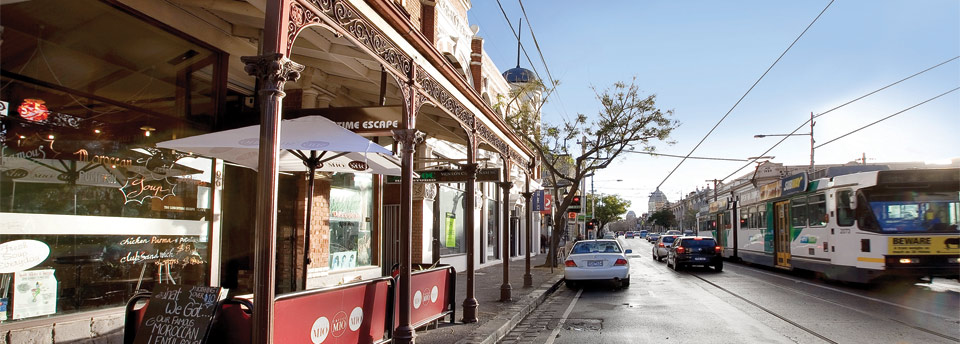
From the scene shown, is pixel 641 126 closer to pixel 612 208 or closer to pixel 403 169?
pixel 403 169

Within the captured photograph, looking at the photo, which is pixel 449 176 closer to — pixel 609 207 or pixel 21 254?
pixel 21 254

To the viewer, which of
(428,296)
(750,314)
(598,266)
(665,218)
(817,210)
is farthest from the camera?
(665,218)

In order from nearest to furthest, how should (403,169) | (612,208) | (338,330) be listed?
1. (338,330)
2. (403,169)
3. (612,208)

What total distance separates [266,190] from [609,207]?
304 feet

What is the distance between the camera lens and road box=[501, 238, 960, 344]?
838 cm

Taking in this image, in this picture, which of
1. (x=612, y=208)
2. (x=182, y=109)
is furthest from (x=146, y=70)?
(x=612, y=208)

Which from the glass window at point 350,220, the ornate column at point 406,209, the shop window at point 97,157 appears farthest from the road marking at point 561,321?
the shop window at point 97,157

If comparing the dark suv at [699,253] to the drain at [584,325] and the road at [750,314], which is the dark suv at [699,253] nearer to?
the road at [750,314]

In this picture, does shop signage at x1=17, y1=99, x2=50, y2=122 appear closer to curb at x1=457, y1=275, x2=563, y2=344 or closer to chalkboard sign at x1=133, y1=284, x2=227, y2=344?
chalkboard sign at x1=133, y1=284, x2=227, y2=344

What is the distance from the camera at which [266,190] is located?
429cm

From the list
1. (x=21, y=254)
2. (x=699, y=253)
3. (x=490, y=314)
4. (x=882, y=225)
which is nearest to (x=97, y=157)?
(x=21, y=254)

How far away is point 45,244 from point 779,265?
2060 cm

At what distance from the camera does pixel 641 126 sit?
80.0ft

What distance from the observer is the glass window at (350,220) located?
12.7 metres
